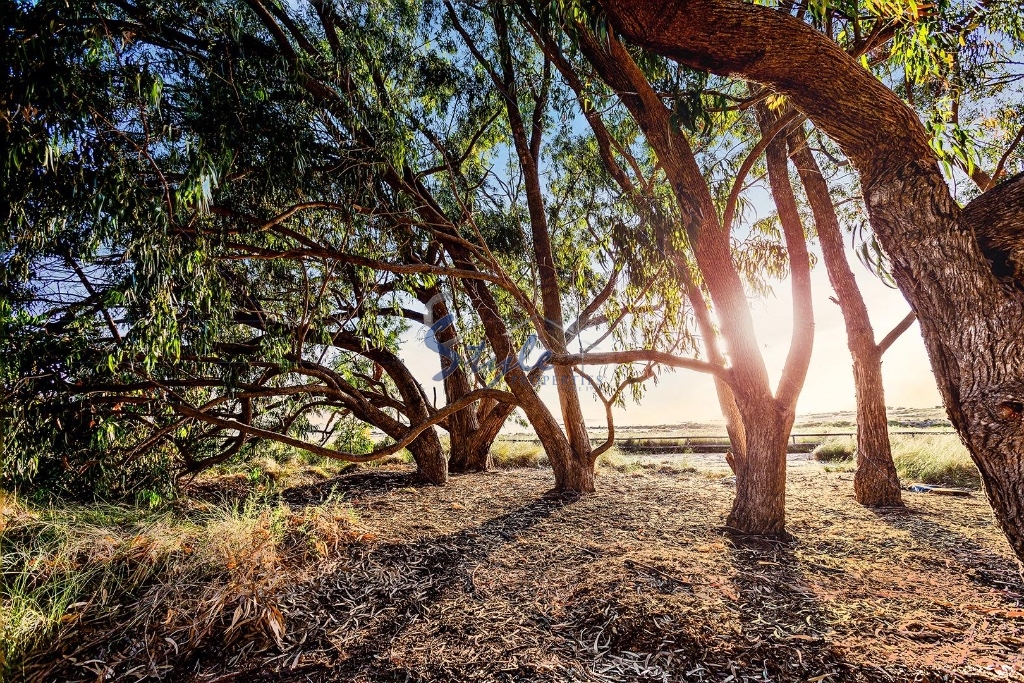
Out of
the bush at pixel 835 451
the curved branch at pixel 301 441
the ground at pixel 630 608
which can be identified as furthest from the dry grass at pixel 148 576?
the bush at pixel 835 451

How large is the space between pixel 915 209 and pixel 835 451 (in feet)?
24.8

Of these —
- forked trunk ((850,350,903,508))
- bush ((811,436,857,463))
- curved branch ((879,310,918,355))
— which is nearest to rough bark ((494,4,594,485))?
forked trunk ((850,350,903,508))

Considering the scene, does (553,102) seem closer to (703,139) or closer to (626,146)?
(626,146)

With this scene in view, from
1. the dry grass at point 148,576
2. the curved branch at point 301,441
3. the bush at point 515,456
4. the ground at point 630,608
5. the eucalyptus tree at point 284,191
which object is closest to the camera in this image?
the ground at point 630,608

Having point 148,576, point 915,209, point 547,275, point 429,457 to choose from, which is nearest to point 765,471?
point 915,209

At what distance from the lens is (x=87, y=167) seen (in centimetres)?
312

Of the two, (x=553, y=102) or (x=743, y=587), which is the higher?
(x=553, y=102)

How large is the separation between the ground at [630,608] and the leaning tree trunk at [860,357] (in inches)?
20.0

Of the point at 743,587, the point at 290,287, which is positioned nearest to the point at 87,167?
the point at 290,287

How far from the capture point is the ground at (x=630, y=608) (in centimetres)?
203

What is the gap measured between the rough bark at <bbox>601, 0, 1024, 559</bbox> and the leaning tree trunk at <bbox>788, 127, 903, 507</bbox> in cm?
275

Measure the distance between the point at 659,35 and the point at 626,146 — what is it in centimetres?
316

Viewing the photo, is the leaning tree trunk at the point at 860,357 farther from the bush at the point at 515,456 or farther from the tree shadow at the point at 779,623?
the bush at the point at 515,456

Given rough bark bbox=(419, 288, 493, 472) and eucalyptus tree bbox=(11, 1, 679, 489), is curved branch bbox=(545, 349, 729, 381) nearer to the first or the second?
eucalyptus tree bbox=(11, 1, 679, 489)
